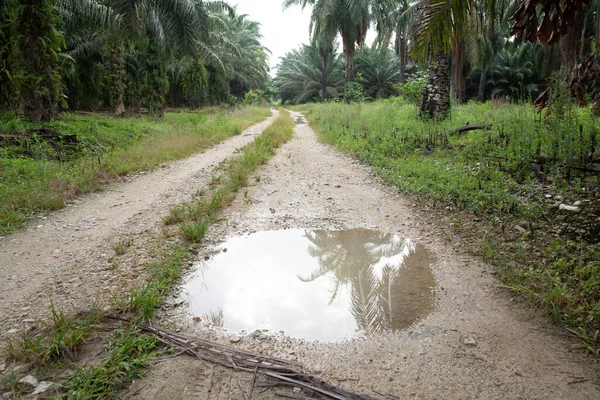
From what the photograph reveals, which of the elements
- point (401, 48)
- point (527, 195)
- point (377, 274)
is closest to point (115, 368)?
point (377, 274)

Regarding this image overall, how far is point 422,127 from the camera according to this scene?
8992mm

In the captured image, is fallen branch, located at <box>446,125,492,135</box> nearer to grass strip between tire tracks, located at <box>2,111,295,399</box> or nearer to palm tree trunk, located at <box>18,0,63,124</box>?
grass strip between tire tracks, located at <box>2,111,295,399</box>

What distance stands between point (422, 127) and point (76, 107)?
21487mm

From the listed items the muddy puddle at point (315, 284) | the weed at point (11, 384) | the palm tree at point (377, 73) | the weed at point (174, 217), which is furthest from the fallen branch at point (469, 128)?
the palm tree at point (377, 73)

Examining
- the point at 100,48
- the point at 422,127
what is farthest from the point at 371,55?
the point at 422,127

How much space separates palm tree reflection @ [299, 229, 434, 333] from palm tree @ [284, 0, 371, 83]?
20712 mm

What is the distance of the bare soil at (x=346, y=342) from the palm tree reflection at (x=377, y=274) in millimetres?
133

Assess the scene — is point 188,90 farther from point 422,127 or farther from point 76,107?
point 422,127

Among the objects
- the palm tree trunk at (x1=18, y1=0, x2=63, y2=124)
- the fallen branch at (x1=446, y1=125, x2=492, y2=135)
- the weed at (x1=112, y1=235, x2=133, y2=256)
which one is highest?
the palm tree trunk at (x1=18, y1=0, x2=63, y2=124)

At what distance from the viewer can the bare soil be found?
2.07 m

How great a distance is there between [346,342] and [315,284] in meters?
0.86

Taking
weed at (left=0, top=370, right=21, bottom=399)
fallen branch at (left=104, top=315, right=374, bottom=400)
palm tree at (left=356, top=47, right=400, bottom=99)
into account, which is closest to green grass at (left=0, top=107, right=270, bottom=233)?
weed at (left=0, top=370, right=21, bottom=399)

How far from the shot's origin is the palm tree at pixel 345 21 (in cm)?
2161

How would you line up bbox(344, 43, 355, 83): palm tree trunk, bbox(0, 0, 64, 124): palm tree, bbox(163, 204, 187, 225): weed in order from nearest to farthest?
bbox(163, 204, 187, 225): weed, bbox(0, 0, 64, 124): palm tree, bbox(344, 43, 355, 83): palm tree trunk
